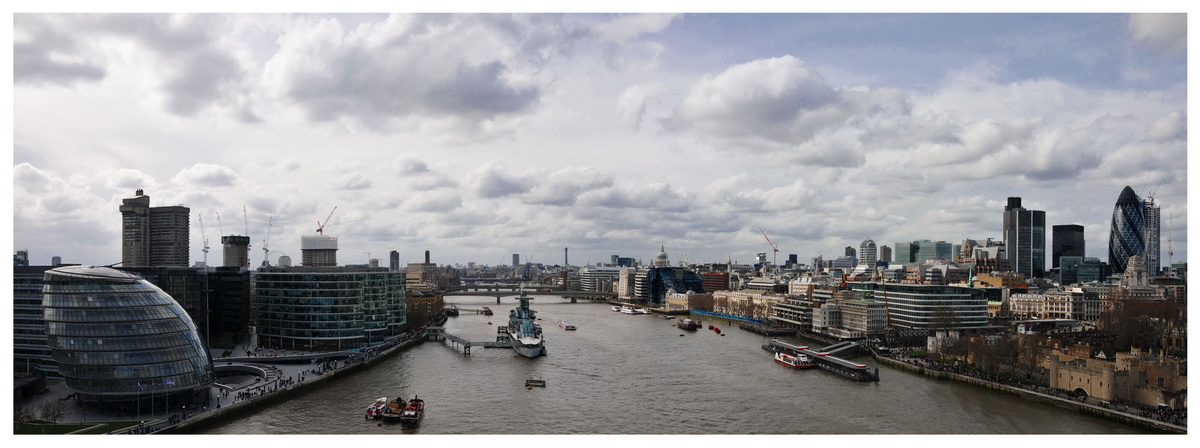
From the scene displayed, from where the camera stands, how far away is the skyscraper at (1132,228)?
124 metres

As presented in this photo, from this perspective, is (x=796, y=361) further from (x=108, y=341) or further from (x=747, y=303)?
(x=747, y=303)

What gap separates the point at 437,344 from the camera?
5931cm

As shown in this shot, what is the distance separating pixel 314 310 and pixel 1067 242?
167011 mm

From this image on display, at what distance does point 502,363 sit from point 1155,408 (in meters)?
32.9

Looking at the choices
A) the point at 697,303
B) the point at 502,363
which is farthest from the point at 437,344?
the point at 697,303

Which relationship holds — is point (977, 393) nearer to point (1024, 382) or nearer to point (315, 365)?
point (1024, 382)

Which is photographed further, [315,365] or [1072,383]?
[315,365]

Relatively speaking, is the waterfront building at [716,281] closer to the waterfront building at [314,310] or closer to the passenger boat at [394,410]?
the waterfront building at [314,310]

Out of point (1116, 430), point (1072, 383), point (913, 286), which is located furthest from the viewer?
point (913, 286)

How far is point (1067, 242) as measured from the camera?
166m

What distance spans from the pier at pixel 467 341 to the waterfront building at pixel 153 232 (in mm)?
67029

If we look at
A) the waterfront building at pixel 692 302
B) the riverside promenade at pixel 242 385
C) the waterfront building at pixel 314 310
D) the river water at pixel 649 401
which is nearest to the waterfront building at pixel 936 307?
the river water at pixel 649 401

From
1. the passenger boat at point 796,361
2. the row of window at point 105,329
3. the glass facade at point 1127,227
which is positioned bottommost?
the passenger boat at point 796,361

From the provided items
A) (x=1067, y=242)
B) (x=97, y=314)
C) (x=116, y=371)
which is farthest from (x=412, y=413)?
(x=1067, y=242)
